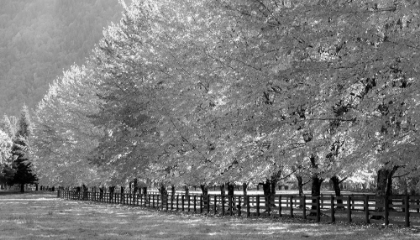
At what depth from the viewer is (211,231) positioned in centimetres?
1858

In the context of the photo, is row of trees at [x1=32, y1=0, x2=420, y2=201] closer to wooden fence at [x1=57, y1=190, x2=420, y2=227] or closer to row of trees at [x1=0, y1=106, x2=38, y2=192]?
wooden fence at [x1=57, y1=190, x2=420, y2=227]

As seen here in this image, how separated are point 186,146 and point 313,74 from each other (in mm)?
13953

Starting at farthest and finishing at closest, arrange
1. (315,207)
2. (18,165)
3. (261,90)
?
(18,165), (315,207), (261,90)

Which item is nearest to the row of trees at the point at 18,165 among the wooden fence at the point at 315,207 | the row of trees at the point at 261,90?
the wooden fence at the point at 315,207

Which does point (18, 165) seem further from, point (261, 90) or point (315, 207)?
point (261, 90)

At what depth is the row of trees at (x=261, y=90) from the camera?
13109 millimetres

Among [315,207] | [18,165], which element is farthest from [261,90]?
[18,165]

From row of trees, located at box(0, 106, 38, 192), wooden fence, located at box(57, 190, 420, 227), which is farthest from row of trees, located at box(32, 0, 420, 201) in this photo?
row of trees, located at box(0, 106, 38, 192)

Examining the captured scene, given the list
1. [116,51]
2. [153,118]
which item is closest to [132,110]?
[153,118]

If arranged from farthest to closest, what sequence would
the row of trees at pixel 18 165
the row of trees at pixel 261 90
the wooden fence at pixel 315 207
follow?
the row of trees at pixel 18 165
the wooden fence at pixel 315 207
the row of trees at pixel 261 90

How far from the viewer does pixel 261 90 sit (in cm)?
1636

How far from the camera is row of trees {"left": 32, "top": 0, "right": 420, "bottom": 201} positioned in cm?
1311

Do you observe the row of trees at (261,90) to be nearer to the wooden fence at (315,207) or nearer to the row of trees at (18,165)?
the wooden fence at (315,207)

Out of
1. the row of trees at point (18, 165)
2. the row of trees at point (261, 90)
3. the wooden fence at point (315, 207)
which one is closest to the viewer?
the row of trees at point (261, 90)
